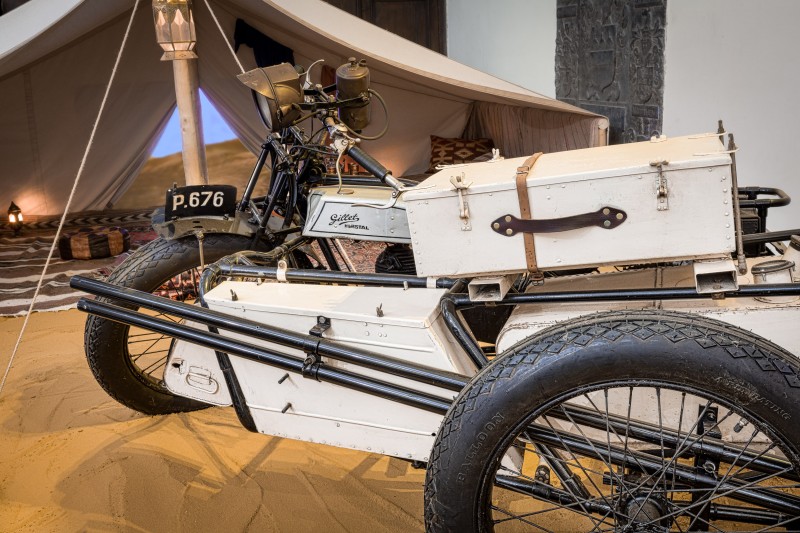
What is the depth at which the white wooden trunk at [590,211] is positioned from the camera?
5.46ft

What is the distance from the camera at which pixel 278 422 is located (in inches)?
86.8

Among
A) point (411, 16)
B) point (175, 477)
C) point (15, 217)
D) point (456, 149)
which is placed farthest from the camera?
point (411, 16)

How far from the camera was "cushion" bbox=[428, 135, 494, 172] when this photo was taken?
660 cm

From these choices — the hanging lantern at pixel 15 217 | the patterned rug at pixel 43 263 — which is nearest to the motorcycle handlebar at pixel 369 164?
the patterned rug at pixel 43 263

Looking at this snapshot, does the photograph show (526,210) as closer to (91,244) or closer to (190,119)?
(190,119)

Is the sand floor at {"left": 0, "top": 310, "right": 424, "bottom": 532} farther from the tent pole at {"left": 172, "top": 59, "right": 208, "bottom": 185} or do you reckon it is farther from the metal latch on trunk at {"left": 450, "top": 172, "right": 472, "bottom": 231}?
the tent pole at {"left": 172, "top": 59, "right": 208, "bottom": 185}

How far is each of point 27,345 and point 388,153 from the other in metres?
3.55

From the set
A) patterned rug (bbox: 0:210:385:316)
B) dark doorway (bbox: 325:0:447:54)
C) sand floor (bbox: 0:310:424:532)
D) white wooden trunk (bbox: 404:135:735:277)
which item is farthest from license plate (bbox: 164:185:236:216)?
dark doorway (bbox: 325:0:447:54)

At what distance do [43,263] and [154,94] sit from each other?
170 cm

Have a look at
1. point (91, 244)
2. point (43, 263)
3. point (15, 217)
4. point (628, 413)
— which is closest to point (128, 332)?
point (628, 413)

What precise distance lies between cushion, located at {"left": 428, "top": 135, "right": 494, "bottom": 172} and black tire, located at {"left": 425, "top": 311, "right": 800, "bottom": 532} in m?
4.96

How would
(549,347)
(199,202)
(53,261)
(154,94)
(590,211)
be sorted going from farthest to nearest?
(154,94) → (53,261) → (199,202) → (590,211) → (549,347)

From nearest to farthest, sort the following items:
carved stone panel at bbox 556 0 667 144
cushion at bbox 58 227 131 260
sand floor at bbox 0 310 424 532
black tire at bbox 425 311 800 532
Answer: black tire at bbox 425 311 800 532
sand floor at bbox 0 310 424 532
carved stone panel at bbox 556 0 667 144
cushion at bbox 58 227 131 260

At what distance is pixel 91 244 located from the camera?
5336 millimetres
